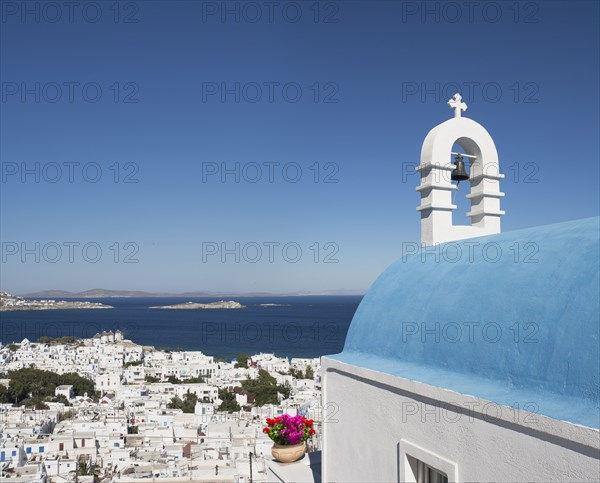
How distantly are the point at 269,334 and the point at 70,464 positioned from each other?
289 feet

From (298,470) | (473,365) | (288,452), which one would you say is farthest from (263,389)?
(473,365)

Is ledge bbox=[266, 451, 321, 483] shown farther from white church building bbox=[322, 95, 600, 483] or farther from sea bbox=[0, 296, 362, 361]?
sea bbox=[0, 296, 362, 361]

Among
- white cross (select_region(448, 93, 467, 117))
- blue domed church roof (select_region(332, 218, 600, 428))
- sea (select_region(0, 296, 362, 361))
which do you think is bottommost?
sea (select_region(0, 296, 362, 361))

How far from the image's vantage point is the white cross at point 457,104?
6273 mm

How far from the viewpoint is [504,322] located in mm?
3537

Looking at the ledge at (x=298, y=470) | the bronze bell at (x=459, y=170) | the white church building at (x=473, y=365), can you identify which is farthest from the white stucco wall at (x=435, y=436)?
the bronze bell at (x=459, y=170)

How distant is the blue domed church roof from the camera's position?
300 cm

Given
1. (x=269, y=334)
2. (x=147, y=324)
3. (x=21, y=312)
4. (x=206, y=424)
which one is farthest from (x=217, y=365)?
(x=21, y=312)

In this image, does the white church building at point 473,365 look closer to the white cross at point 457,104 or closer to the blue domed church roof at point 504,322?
the blue domed church roof at point 504,322

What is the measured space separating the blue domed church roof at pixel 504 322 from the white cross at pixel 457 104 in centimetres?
204

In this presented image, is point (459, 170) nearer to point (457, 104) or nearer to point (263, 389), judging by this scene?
point (457, 104)

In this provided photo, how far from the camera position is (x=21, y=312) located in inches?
7377

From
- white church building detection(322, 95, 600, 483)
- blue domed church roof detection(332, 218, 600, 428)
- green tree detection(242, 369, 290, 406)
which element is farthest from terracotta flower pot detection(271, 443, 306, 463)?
green tree detection(242, 369, 290, 406)

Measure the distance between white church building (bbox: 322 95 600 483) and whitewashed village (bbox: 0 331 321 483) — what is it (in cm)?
272
